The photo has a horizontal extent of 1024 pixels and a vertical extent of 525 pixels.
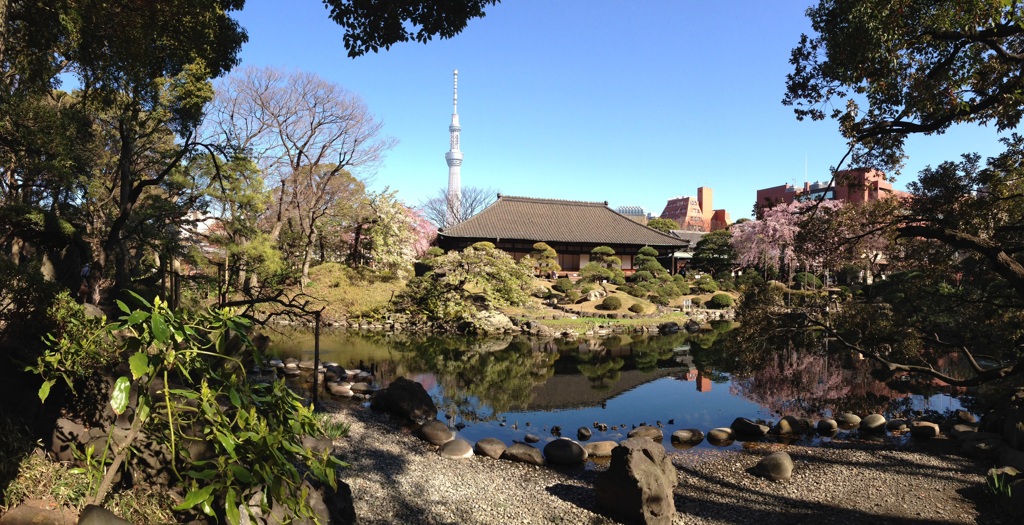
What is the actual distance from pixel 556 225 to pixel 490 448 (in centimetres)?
2834

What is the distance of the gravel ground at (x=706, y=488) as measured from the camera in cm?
612

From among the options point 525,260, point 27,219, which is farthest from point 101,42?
point 525,260

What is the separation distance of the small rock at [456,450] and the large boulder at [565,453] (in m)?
1.19

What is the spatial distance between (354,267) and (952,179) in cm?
2279

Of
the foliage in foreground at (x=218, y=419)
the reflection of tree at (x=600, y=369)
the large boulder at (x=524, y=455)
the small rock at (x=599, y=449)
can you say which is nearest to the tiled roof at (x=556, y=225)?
the reflection of tree at (x=600, y=369)

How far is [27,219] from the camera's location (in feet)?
24.5

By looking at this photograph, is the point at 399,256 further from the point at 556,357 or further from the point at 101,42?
the point at 101,42

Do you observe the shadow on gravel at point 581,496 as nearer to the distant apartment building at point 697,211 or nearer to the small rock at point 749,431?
the small rock at point 749,431

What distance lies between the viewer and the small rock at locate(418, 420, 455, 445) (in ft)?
28.4

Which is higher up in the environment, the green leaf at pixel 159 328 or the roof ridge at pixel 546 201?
the roof ridge at pixel 546 201

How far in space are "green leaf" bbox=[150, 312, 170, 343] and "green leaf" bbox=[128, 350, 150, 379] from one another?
0.24 ft

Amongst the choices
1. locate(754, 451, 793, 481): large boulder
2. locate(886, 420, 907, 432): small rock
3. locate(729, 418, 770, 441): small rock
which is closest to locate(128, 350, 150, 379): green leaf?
locate(754, 451, 793, 481): large boulder

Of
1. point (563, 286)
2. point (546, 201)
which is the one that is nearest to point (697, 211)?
point (546, 201)

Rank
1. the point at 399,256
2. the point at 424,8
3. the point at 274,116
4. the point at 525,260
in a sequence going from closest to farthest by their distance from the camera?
the point at 424,8
the point at 274,116
the point at 525,260
the point at 399,256
